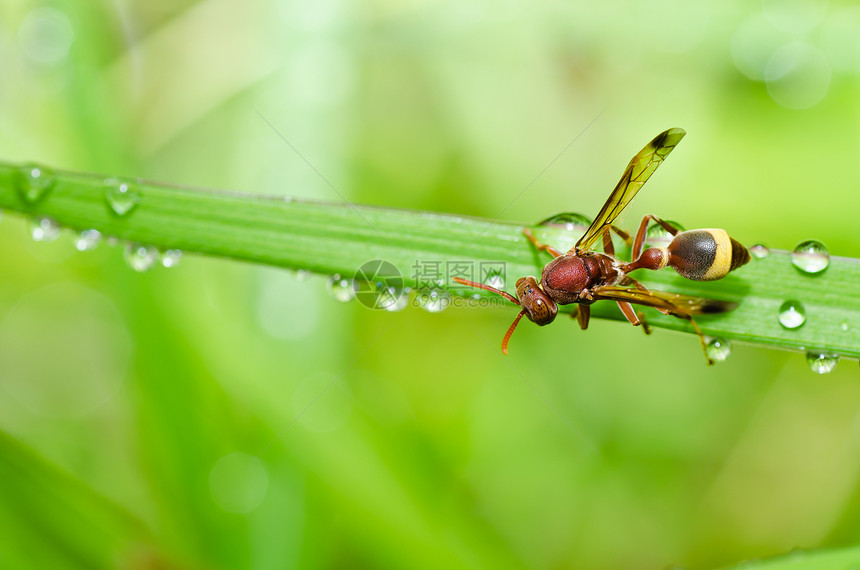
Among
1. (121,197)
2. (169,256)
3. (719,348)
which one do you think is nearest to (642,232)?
(719,348)

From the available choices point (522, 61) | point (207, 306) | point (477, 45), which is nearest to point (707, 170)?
point (522, 61)

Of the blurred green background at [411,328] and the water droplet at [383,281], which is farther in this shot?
the blurred green background at [411,328]

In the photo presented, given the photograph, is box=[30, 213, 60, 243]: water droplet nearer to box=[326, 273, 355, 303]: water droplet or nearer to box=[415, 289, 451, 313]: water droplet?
box=[326, 273, 355, 303]: water droplet

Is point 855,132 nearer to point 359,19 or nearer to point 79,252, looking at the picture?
point 359,19

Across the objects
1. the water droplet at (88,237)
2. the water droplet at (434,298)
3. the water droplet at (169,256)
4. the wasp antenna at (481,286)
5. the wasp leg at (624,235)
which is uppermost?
the wasp leg at (624,235)

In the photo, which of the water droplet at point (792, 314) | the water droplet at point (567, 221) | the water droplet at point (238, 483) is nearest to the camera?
the water droplet at point (792, 314)

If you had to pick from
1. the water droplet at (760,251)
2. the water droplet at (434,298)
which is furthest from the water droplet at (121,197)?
the water droplet at (760,251)

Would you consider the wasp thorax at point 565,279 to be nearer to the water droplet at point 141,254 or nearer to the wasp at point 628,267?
the wasp at point 628,267
